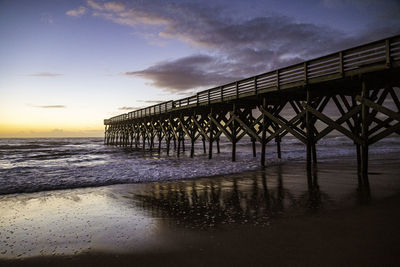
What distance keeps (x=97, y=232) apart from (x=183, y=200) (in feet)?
7.14

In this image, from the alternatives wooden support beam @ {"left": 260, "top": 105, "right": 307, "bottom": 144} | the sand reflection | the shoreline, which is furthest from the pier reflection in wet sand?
wooden support beam @ {"left": 260, "top": 105, "right": 307, "bottom": 144}

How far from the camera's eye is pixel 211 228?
3.46 metres

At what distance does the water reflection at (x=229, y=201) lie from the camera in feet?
12.9

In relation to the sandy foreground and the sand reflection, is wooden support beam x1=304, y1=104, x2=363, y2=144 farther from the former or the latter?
the sand reflection

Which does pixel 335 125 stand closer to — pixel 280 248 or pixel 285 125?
pixel 285 125

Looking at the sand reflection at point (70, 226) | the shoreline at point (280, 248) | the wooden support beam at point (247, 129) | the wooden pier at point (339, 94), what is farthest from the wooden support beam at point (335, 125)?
the sand reflection at point (70, 226)

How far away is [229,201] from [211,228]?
1.65 m

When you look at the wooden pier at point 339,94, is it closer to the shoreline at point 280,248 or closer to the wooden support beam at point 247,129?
the wooden support beam at point 247,129

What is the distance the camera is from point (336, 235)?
3.01 m

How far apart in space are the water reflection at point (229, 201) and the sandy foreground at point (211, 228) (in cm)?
2

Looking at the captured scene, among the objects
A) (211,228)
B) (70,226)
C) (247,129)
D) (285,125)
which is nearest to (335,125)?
(285,125)

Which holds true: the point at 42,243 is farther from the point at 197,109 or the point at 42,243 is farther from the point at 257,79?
the point at 197,109

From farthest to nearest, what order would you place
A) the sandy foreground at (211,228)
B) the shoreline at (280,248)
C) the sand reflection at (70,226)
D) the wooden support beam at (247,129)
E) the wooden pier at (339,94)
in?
1. the wooden support beam at (247,129)
2. the wooden pier at (339,94)
3. the sand reflection at (70,226)
4. the sandy foreground at (211,228)
5. the shoreline at (280,248)

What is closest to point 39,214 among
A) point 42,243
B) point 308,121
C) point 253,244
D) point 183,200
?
point 42,243
